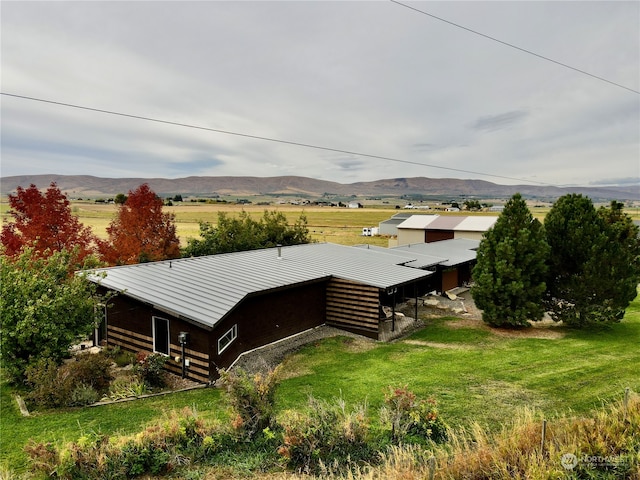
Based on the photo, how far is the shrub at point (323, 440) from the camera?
225 inches

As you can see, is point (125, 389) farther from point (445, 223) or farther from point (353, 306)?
point (445, 223)

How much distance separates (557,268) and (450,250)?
11.3 metres

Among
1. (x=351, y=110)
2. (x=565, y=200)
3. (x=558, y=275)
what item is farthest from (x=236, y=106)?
(x=558, y=275)

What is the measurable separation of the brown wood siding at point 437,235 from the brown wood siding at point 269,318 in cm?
2270

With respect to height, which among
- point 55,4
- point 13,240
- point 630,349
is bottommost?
point 630,349

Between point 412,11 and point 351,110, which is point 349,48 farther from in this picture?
point 351,110

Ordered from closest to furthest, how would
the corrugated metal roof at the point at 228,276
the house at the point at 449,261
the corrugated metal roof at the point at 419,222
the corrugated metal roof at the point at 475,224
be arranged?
the corrugated metal roof at the point at 228,276 < the house at the point at 449,261 < the corrugated metal roof at the point at 475,224 < the corrugated metal roof at the point at 419,222

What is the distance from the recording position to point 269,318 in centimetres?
1355

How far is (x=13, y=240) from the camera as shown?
17.8 m

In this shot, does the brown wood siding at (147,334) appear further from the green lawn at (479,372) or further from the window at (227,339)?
the green lawn at (479,372)

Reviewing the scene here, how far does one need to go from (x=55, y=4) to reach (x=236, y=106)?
9.49m

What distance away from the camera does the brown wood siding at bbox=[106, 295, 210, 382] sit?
1030 centimetres

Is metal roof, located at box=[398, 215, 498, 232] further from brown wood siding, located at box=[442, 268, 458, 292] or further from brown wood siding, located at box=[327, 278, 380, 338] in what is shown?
brown wood siding, located at box=[327, 278, 380, 338]

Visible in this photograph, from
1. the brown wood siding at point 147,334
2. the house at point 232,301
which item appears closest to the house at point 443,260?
the house at point 232,301
